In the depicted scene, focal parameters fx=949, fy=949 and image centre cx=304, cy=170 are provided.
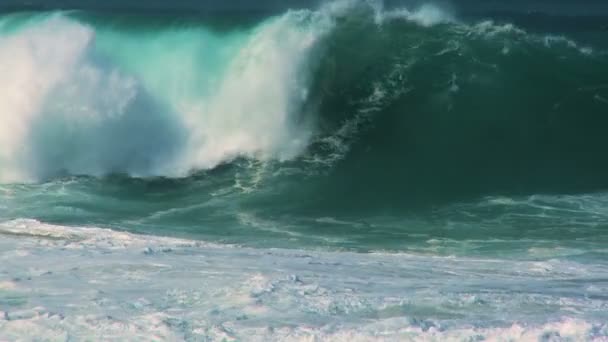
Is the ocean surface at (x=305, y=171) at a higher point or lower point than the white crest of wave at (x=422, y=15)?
lower

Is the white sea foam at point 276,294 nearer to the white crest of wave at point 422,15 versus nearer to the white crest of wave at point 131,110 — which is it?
A: the white crest of wave at point 131,110

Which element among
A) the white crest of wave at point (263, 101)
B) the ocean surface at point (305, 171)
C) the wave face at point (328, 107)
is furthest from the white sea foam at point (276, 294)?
the white crest of wave at point (263, 101)

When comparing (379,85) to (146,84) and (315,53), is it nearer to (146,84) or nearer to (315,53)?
(315,53)

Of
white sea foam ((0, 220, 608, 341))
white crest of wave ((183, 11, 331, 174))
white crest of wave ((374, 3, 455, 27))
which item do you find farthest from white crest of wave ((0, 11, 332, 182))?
white sea foam ((0, 220, 608, 341))

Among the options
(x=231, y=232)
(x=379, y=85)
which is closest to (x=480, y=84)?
(x=379, y=85)

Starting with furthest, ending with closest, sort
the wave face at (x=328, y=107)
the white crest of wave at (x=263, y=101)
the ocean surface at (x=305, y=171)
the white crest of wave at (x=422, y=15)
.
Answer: the white crest of wave at (x=422, y=15), the white crest of wave at (x=263, y=101), the wave face at (x=328, y=107), the ocean surface at (x=305, y=171)

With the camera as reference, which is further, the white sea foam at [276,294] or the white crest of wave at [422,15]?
the white crest of wave at [422,15]
